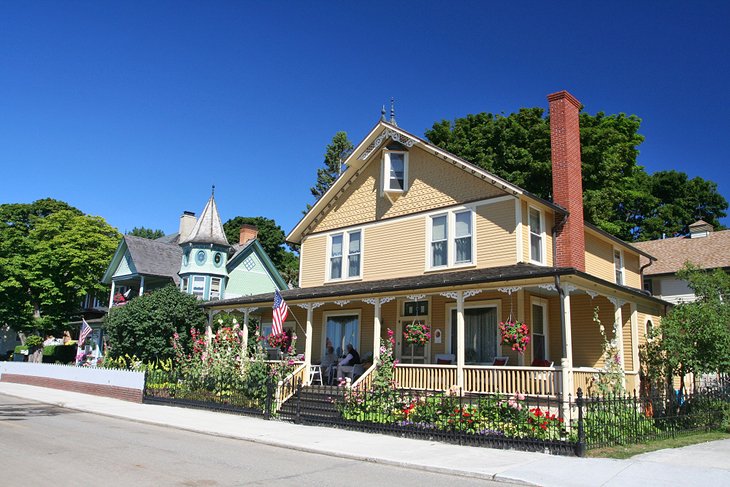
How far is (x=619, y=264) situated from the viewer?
23344mm

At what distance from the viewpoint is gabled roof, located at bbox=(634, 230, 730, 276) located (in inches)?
1254

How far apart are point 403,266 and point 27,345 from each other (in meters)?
36.4

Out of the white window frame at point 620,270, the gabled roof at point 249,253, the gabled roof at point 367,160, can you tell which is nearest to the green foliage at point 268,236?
the gabled roof at point 249,253

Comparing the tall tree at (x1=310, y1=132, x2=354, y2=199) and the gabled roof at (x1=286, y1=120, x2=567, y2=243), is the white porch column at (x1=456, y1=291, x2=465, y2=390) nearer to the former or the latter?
the gabled roof at (x1=286, y1=120, x2=567, y2=243)

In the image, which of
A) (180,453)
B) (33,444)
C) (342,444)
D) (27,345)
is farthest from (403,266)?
(27,345)

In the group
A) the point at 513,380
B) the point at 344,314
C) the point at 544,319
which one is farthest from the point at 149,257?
the point at 513,380

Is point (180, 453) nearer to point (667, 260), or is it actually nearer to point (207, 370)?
point (207, 370)

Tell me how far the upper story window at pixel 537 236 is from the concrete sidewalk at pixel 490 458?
6968 mm

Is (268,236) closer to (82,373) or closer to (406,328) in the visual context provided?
(82,373)

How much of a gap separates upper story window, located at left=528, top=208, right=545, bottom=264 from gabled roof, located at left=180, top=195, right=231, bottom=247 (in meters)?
24.2

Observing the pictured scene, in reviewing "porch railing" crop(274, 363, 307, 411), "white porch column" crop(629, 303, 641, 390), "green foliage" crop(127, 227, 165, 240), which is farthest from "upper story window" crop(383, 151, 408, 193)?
"green foliage" crop(127, 227, 165, 240)

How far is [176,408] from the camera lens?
1991 centimetres

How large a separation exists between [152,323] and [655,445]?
2164 cm

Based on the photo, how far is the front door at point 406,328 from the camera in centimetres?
1950
